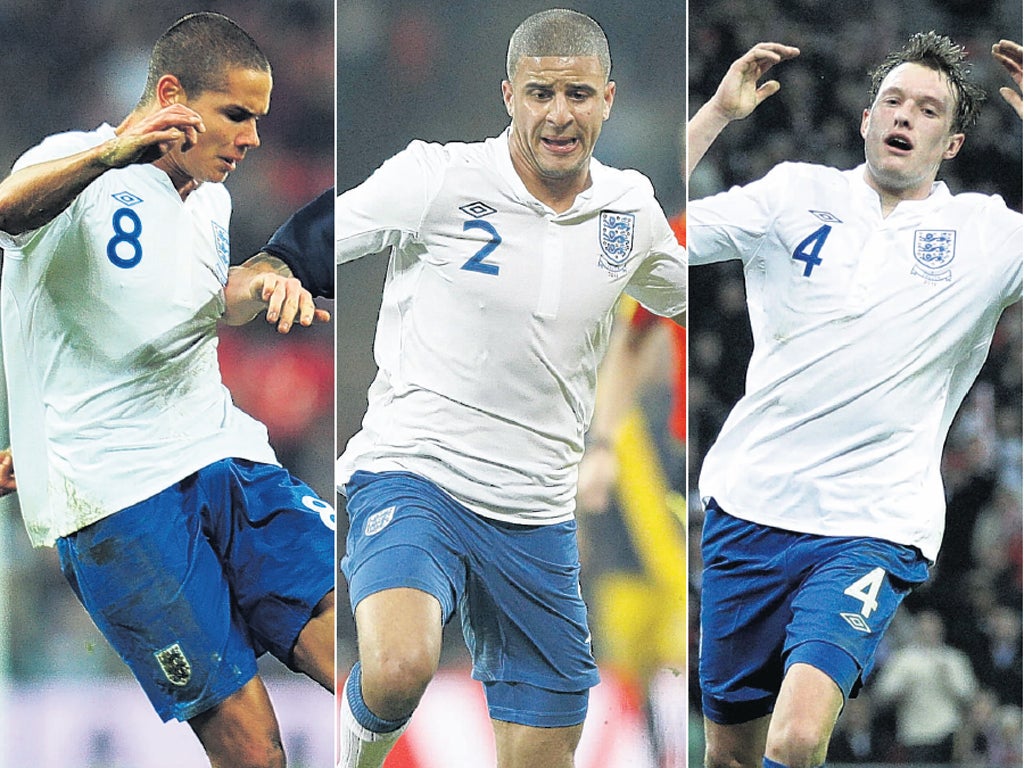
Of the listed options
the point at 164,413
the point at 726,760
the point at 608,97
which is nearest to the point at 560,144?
the point at 608,97

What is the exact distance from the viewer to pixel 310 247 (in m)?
4.13

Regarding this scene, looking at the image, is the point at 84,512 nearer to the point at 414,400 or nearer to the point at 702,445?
the point at 414,400

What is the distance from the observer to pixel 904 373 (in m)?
4.04

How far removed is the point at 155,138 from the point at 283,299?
594 mm

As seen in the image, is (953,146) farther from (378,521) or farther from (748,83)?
(378,521)

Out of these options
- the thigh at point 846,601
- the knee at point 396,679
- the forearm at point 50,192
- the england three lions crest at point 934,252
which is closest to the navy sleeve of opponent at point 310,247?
the forearm at point 50,192

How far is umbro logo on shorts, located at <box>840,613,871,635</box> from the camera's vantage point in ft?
12.8

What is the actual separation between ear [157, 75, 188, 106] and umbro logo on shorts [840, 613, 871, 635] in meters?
2.45

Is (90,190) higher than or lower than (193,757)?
higher

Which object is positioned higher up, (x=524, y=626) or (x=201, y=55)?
(x=201, y=55)

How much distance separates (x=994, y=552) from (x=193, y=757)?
2513 millimetres

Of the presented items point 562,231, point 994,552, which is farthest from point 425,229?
point 994,552

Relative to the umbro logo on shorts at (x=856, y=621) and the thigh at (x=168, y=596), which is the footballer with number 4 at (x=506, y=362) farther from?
the umbro logo on shorts at (x=856, y=621)

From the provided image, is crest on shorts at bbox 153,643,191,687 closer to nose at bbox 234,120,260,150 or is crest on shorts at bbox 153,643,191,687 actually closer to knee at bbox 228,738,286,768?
knee at bbox 228,738,286,768
